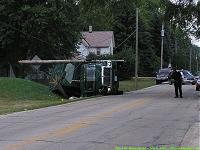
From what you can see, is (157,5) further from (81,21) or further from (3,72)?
(3,72)

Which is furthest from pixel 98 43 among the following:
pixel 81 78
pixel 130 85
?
pixel 81 78

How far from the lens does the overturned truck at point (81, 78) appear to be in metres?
35.2

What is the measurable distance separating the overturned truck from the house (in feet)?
202

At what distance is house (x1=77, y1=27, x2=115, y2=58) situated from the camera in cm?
9906

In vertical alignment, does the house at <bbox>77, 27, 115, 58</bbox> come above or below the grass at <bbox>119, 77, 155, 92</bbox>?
above

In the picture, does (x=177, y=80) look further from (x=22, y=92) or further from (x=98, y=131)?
(x=98, y=131)

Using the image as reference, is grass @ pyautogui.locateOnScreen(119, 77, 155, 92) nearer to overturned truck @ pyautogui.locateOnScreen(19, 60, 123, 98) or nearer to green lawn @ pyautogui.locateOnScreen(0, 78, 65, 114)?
overturned truck @ pyautogui.locateOnScreen(19, 60, 123, 98)

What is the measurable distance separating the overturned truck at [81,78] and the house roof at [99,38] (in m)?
62.4

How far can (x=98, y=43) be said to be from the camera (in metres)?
102

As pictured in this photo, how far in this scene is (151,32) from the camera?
109 metres

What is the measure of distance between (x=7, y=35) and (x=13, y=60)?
4158mm

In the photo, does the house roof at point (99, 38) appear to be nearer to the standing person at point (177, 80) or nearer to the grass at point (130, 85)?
the grass at point (130, 85)

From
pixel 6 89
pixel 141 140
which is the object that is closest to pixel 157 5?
pixel 6 89

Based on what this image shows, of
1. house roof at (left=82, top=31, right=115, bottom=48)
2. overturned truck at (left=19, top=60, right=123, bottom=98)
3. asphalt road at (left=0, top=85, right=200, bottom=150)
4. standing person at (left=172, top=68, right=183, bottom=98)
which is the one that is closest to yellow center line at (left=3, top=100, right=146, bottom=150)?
asphalt road at (left=0, top=85, right=200, bottom=150)
